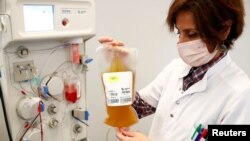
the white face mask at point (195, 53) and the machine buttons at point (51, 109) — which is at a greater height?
the white face mask at point (195, 53)

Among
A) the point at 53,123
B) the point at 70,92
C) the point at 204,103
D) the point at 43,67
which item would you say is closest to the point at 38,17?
the point at 43,67

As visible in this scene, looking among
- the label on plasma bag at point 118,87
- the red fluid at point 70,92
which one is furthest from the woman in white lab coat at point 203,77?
the red fluid at point 70,92

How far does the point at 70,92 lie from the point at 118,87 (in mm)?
288

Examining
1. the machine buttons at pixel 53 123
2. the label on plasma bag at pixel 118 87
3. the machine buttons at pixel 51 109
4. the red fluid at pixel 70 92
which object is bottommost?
the machine buttons at pixel 53 123

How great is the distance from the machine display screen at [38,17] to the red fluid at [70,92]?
26cm

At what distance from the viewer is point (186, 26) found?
2.99ft

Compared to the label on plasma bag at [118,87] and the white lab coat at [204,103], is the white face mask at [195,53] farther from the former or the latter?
the label on plasma bag at [118,87]

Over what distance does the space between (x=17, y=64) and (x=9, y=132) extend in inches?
10.3

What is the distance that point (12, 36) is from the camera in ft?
2.87

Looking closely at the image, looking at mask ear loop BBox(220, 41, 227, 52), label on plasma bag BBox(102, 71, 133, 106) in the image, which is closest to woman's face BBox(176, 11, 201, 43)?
mask ear loop BBox(220, 41, 227, 52)

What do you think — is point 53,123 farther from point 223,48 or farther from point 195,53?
point 223,48

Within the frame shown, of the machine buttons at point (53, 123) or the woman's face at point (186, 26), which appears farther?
the machine buttons at point (53, 123)

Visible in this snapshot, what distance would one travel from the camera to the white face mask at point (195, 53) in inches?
37.3

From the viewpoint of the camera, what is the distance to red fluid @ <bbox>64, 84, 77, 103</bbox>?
1114mm
